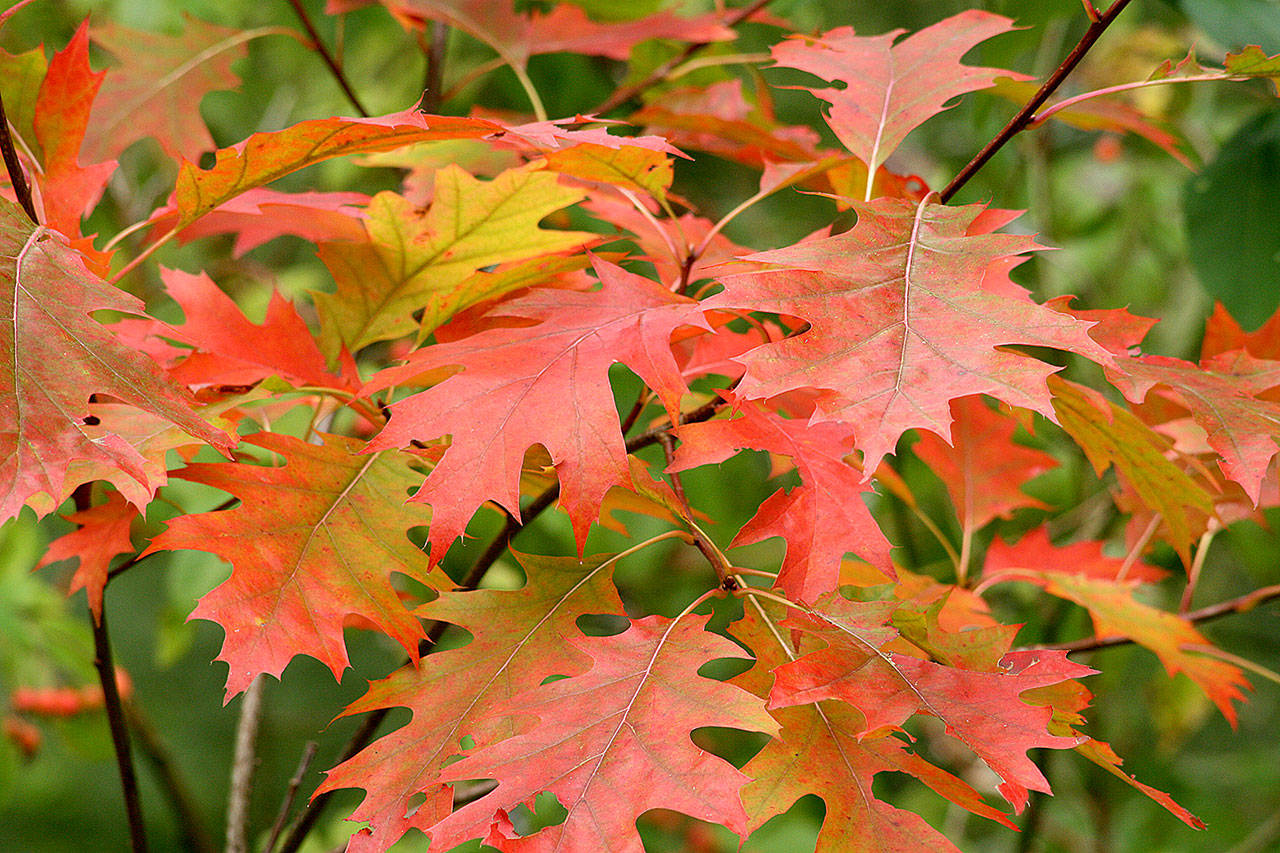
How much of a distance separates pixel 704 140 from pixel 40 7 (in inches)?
62.9

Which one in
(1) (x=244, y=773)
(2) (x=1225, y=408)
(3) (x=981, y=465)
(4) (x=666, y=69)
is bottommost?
(1) (x=244, y=773)

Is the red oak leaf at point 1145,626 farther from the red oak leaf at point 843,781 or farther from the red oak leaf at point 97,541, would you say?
the red oak leaf at point 97,541

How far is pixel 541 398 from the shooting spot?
51 centimetres

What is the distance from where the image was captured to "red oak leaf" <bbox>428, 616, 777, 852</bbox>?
0.43 m

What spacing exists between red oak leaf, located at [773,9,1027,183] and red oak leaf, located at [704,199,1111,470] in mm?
125

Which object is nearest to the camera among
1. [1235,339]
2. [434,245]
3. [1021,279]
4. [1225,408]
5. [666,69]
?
[1225,408]

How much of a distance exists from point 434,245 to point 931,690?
0.43m

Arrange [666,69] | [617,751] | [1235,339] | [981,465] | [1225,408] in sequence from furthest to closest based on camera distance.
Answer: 1. [666,69]
2. [981,465]
3. [1235,339]
4. [1225,408]
5. [617,751]

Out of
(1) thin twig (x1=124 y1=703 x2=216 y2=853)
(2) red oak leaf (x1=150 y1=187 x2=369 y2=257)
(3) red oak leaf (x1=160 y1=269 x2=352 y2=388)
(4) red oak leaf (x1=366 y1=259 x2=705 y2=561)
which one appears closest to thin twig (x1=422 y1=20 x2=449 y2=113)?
(2) red oak leaf (x1=150 y1=187 x2=369 y2=257)

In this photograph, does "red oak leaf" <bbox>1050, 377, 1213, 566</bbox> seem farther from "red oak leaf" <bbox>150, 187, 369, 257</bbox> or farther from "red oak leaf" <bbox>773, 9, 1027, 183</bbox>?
"red oak leaf" <bbox>150, 187, 369, 257</bbox>

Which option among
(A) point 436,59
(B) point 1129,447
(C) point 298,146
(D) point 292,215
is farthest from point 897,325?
(A) point 436,59

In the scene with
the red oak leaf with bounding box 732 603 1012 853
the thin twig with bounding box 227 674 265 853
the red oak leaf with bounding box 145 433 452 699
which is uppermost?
the red oak leaf with bounding box 145 433 452 699

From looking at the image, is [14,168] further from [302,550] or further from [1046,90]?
[1046,90]

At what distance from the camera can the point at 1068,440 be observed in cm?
168
